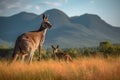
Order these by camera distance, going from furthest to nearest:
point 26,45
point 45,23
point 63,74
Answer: point 45,23 → point 26,45 → point 63,74

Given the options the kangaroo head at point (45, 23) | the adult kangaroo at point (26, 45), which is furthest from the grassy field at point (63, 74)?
the kangaroo head at point (45, 23)

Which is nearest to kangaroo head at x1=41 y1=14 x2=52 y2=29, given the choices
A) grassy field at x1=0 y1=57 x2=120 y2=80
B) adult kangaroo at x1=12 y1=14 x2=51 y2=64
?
adult kangaroo at x1=12 y1=14 x2=51 y2=64

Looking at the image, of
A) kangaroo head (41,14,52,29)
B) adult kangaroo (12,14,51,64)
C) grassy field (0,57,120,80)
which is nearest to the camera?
grassy field (0,57,120,80)

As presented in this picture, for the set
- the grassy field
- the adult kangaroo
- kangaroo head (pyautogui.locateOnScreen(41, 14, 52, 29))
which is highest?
kangaroo head (pyautogui.locateOnScreen(41, 14, 52, 29))

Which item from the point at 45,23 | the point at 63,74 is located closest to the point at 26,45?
the point at 45,23

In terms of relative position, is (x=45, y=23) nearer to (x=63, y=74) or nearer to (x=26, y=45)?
(x=26, y=45)

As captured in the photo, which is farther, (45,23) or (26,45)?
(45,23)

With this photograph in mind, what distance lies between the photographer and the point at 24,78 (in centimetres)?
1023

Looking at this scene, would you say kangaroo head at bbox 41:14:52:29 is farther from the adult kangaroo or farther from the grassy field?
the grassy field

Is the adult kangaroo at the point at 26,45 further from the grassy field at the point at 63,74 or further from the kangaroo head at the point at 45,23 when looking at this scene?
the grassy field at the point at 63,74

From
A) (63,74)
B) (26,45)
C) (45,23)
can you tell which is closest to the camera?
(63,74)

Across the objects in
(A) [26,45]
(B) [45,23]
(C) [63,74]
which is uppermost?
(B) [45,23]

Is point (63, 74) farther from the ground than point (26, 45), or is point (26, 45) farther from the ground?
point (26, 45)

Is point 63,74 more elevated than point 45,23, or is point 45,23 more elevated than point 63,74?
point 45,23
